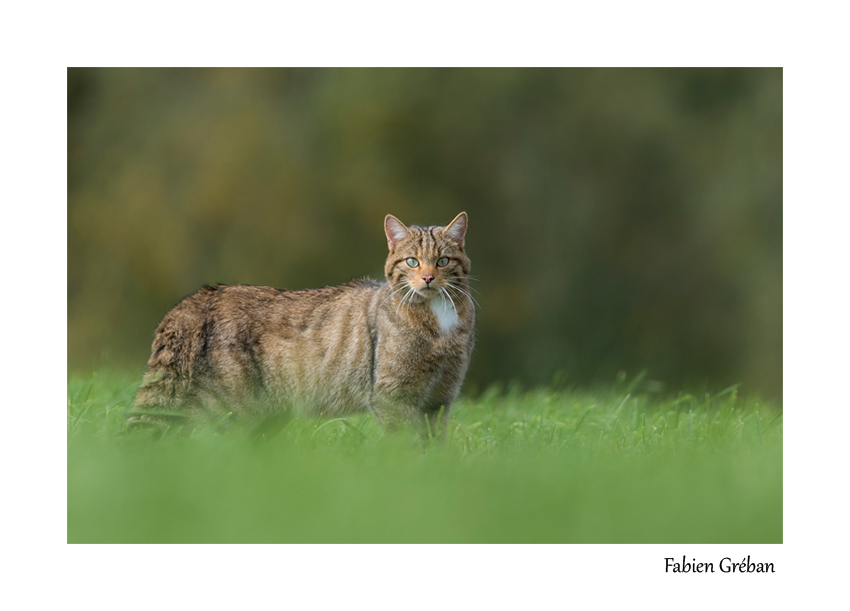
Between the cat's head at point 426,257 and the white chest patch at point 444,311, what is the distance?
0.05 metres

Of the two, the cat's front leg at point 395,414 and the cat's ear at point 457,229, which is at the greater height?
the cat's ear at point 457,229

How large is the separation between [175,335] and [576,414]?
8.89 feet

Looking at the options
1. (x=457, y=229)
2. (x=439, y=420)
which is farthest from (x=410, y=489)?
(x=457, y=229)

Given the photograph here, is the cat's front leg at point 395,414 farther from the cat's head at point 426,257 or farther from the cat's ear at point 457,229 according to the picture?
the cat's ear at point 457,229

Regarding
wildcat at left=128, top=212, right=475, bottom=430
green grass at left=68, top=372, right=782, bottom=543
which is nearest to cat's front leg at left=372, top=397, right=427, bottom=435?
wildcat at left=128, top=212, right=475, bottom=430

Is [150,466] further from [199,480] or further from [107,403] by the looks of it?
[107,403]

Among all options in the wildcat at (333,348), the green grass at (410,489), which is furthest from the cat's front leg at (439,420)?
the green grass at (410,489)

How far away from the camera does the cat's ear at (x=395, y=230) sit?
4402 millimetres

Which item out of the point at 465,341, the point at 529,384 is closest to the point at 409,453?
the point at 465,341

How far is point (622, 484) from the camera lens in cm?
326

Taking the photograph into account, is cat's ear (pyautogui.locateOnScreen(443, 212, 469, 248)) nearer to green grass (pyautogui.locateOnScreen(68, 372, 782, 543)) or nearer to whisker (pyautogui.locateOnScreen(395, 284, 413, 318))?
whisker (pyautogui.locateOnScreen(395, 284, 413, 318))

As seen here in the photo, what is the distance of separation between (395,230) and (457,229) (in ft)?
1.22

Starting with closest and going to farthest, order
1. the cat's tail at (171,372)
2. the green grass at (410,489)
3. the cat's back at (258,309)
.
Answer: the green grass at (410,489), the cat's tail at (171,372), the cat's back at (258,309)

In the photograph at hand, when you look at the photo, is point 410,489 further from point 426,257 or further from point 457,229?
point 457,229
